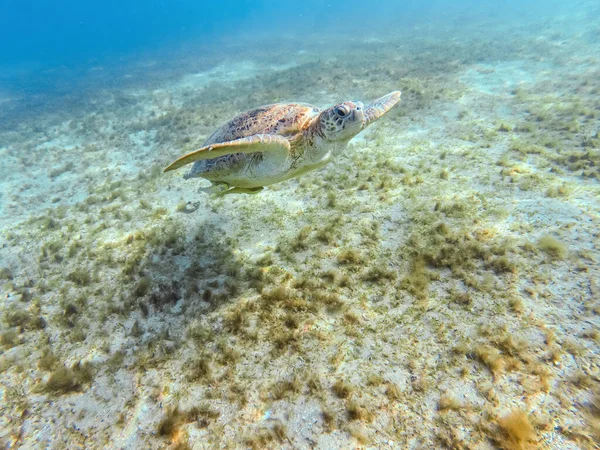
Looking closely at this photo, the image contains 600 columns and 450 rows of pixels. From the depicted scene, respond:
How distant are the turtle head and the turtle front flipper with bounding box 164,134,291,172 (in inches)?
20.9

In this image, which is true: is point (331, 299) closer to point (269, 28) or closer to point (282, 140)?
point (282, 140)

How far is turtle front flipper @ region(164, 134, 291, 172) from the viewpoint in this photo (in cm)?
271

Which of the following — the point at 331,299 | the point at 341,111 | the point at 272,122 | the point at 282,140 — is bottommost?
the point at 331,299

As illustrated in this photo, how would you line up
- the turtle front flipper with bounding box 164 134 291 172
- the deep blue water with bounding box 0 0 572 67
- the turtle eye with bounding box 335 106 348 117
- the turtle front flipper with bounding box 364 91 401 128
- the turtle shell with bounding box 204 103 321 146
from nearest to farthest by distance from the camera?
the turtle front flipper with bounding box 164 134 291 172 < the turtle eye with bounding box 335 106 348 117 < the turtle front flipper with bounding box 364 91 401 128 < the turtle shell with bounding box 204 103 321 146 < the deep blue water with bounding box 0 0 572 67

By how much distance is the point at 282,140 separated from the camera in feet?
9.92

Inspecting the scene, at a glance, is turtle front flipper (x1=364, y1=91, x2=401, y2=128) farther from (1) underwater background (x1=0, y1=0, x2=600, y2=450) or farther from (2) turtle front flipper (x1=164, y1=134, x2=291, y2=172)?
(1) underwater background (x1=0, y1=0, x2=600, y2=450)

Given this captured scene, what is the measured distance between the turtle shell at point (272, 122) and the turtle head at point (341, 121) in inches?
15.6

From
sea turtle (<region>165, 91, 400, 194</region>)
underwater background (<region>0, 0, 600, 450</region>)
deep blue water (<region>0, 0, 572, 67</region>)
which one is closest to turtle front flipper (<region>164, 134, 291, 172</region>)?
sea turtle (<region>165, 91, 400, 194</region>)

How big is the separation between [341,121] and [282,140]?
668 mm

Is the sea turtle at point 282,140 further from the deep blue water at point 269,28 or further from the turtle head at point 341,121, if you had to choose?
the deep blue water at point 269,28

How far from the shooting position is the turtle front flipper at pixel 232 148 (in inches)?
107

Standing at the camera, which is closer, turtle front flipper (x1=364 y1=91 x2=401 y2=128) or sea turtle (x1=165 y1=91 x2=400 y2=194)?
sea turtle (x1=165 y1=91 x2=400 y2=194)

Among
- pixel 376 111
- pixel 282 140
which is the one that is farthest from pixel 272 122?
pixel 376 111

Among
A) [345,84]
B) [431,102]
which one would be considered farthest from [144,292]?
[345,84]
